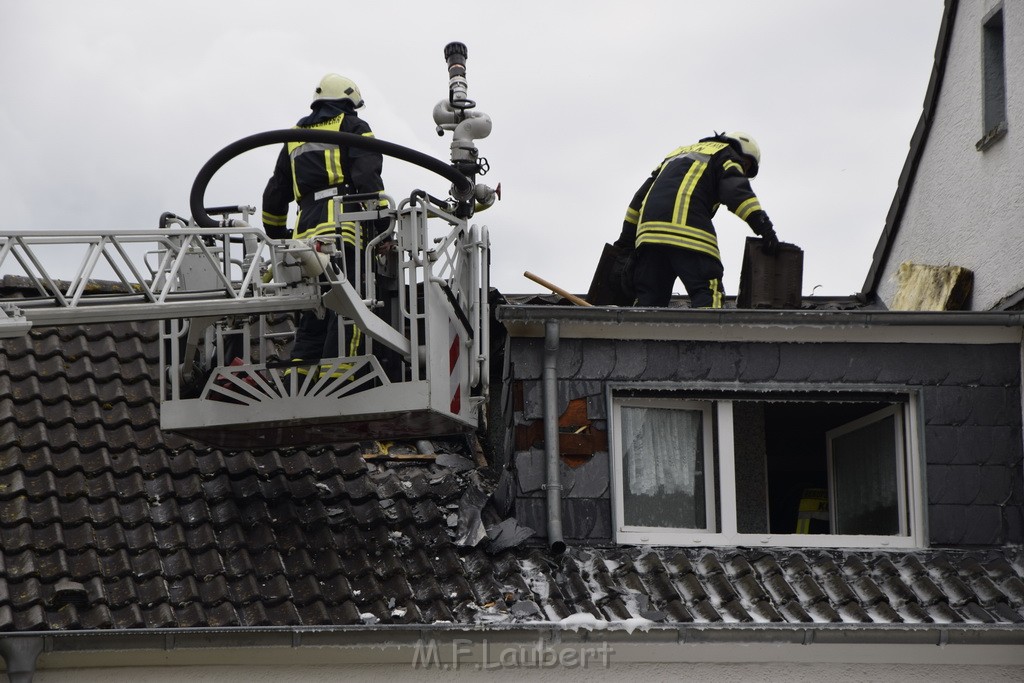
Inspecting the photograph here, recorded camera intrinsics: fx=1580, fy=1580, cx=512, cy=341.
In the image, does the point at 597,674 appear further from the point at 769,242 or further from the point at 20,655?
the point at 769,242

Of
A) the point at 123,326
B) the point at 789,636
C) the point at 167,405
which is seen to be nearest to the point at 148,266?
the point at 167,405

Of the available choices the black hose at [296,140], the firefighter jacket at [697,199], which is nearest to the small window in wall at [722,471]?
the firefighter jacket at [697,199]

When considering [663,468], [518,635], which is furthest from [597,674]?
→ [663,468]

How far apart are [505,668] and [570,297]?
3.20 m

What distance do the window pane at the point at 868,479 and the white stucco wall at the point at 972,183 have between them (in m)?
1.29

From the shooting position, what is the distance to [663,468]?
8.99 metres

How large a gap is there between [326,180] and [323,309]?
1440 millimetres

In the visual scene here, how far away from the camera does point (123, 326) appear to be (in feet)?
32.6

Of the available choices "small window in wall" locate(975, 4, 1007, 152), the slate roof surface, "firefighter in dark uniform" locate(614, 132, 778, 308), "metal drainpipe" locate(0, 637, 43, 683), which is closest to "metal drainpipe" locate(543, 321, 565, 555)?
the slate roof surface

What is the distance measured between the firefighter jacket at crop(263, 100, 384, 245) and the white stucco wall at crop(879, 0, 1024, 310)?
13.0 ft

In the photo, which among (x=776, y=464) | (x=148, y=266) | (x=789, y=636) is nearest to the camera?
(x=789, y=636)

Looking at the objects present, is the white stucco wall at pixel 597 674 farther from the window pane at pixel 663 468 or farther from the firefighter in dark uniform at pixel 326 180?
the firefighter in dark uniform at pixel 326 180

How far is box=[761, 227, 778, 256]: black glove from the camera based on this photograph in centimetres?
1021

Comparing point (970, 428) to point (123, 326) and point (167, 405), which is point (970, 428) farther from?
point (123, 326)
